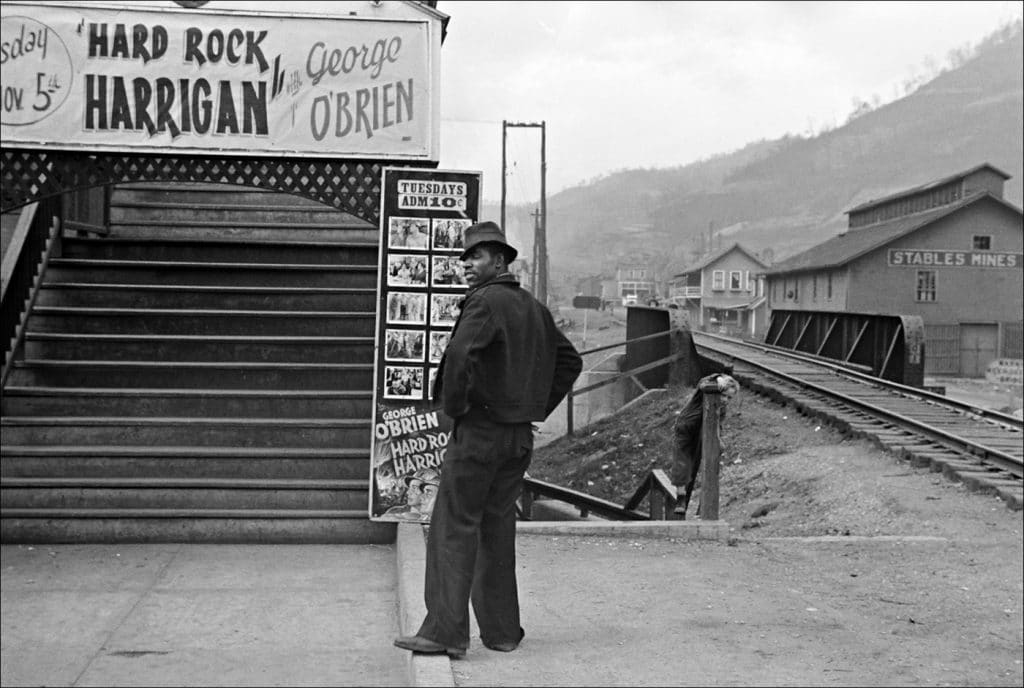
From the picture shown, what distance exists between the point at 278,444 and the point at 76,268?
470 cm

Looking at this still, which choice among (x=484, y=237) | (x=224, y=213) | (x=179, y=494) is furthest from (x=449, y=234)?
(x=224, y=213)

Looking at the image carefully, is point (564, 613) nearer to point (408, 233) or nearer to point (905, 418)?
point (408, 233)

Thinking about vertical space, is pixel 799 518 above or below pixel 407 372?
below

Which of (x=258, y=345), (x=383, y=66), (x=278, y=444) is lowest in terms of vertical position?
(x=278, y=444)

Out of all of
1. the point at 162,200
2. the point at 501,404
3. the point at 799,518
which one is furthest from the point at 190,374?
the point at 501,404

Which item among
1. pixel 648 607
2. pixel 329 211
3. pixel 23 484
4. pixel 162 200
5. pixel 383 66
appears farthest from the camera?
pixel 162 200

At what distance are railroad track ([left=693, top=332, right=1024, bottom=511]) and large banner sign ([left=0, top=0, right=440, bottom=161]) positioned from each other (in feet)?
29.3

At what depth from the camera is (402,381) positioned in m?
3.08

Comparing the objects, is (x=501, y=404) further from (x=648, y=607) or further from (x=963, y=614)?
(x=963, y=614)

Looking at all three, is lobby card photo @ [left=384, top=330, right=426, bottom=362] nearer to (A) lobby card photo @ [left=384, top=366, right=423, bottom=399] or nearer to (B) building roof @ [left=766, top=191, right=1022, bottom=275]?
(A) lobby card photo @ [left=384, top=366, right=423, bottom=399]

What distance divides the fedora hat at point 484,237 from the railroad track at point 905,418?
393 inches

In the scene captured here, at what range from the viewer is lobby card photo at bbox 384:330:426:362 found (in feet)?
A: 9.34

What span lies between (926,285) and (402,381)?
6813 cm

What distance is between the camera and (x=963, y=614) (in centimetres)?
1060
